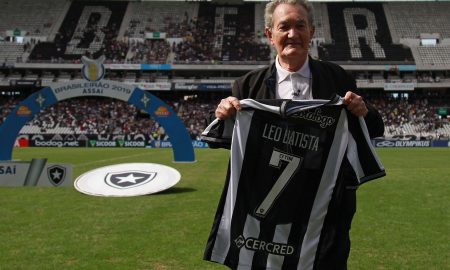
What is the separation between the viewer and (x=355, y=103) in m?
2.71

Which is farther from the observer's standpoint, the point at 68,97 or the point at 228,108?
the point at 68,97

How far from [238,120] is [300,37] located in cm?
62

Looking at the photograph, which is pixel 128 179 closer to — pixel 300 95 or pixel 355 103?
pixel 300 95

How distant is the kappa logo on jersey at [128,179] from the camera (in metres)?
11.5

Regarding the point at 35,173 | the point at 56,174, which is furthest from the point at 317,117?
the point at 35,173

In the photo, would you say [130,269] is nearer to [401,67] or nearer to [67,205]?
[67,205]

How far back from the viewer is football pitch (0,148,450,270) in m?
5.68

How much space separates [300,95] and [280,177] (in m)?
0.52

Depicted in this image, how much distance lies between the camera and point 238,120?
2.93m

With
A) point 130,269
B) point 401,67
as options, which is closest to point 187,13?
point 401,67

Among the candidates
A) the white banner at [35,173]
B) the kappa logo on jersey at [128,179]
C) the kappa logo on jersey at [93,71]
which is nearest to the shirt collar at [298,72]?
the kappa logo on jersey at [128,179]

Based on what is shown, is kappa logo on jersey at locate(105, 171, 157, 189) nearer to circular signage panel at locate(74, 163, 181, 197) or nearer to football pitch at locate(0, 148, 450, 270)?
circular signage panel at locate(74, 163, 181, 197)

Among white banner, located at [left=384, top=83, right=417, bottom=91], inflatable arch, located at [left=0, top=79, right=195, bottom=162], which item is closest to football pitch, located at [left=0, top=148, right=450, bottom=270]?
inflatable arch, located at [left=0, top=79, right=195, bottom=162]

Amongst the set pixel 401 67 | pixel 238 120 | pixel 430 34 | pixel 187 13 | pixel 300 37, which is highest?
pixel 187 13
